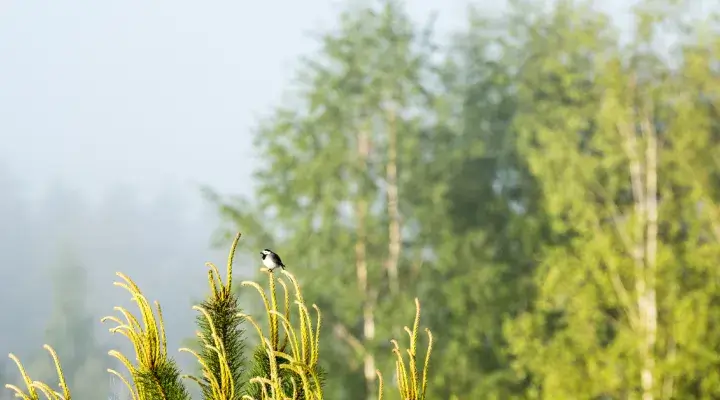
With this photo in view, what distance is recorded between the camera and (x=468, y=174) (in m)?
5.81

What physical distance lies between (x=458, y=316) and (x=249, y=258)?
1.43 metres

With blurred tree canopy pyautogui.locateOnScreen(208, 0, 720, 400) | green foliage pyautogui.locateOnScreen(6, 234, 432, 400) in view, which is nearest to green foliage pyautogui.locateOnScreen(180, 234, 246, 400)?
green foliage pyautogui.locateOnScreen(6, 234, 432, 400)

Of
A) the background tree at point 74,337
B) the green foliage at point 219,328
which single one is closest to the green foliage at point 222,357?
the green foliage at point 219,328

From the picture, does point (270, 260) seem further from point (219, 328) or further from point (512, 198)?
point (512, 198)

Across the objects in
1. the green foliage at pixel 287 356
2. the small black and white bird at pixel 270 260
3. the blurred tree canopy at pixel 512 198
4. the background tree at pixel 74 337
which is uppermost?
the background tree at pixel 74 337

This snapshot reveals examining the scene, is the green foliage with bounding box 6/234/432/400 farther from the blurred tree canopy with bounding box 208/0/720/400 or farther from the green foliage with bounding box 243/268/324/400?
the blurred tree canopy with bounding box 208/0/720/400

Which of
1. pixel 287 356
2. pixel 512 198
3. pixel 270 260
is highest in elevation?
pixel 512 198

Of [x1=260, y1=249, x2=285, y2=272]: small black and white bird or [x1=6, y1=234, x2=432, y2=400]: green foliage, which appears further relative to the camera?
[x1=260, y1=249, x2=285, y2=272]: small black and white bird

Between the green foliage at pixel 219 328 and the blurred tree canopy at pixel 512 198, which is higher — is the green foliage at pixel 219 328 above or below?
below

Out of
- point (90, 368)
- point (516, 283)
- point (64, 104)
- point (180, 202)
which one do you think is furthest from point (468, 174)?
point (64, 104)

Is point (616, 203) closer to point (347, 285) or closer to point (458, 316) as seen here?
point (458, 316)

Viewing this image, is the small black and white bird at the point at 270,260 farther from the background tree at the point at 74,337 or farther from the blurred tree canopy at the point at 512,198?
the background tree at the point at 74,337

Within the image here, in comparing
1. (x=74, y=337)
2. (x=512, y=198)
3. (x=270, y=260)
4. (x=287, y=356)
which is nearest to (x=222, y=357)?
(x=287, y=356)

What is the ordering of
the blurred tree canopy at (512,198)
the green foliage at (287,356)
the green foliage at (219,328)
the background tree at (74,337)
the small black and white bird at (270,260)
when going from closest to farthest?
the green foliage at (287,356) < the green foliage at (219,328) < the small black and white bird at (270,260) < the blurred tree canopy at (512,198) < the background tree at (74,337)
